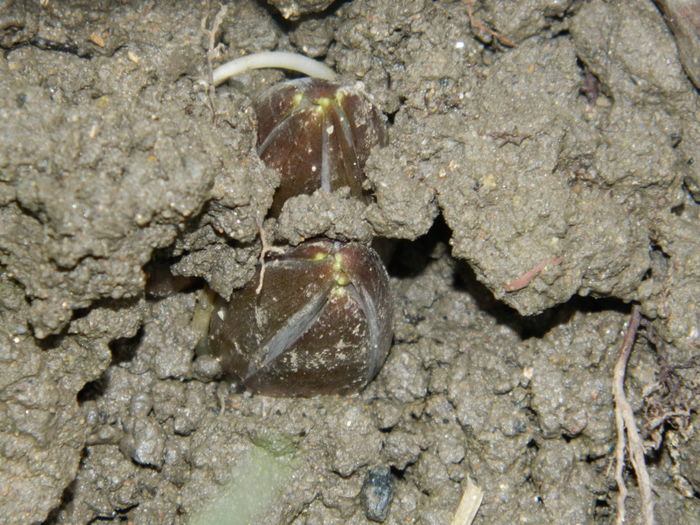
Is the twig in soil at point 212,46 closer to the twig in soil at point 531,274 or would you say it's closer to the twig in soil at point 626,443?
the twig in soil at point 531,274

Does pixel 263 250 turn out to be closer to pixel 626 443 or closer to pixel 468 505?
pixel 468 505

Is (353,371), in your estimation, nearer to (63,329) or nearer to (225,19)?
(63,329)

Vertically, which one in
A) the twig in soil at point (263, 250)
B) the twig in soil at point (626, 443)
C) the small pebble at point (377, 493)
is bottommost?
the small pebble at point (377, 493)

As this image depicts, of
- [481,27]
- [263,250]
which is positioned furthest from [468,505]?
[481,27]

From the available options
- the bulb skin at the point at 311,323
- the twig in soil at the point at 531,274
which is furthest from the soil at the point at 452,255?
the bulb skin at the point at 311,323

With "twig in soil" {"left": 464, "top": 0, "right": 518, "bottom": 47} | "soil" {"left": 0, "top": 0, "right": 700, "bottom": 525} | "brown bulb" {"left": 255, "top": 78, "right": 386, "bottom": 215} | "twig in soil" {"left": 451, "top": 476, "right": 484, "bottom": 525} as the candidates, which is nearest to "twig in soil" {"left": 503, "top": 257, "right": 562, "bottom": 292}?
"soil" {"left": 0, "top": 0, "right": 700, "bottom": 525}
